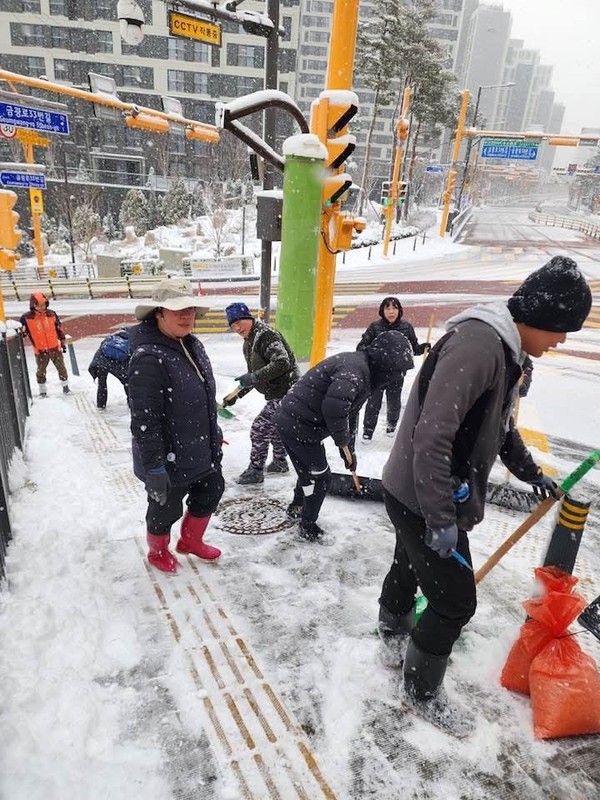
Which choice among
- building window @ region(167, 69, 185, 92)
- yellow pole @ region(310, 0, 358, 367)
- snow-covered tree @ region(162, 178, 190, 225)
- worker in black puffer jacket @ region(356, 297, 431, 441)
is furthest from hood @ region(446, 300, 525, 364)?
building window @ region(167, 69, 185, 92)

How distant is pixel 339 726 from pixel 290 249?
14.0 feet

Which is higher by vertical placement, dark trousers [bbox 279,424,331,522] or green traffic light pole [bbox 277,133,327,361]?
green traffic light pole [bbox 277,133,327,361]

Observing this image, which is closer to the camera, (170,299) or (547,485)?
(547,485)

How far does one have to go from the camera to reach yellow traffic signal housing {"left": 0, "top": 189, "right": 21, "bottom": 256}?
19.0 ft

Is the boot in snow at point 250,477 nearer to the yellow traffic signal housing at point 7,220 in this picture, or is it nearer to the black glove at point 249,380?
the black glove at point 249,380

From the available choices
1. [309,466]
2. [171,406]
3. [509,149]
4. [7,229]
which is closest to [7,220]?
[7,229]

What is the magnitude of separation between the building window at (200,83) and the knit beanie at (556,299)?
4901cm

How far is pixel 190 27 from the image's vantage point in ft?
25.0

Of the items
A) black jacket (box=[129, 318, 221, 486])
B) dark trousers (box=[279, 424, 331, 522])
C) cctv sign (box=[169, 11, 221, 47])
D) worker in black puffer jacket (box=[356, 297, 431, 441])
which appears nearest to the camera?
black jacket (box=[129, 318, 221, 486])

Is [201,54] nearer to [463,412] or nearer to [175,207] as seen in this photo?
[175,207]

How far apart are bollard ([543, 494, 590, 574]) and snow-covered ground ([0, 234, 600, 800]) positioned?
53 cm

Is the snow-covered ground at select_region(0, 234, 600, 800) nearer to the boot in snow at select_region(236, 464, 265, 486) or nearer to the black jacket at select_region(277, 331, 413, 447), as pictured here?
the boot in snow at select_region(236, 464, 265, 486)

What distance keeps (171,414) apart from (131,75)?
49.4 metres

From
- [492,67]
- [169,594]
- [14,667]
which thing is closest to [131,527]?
[169,594]
